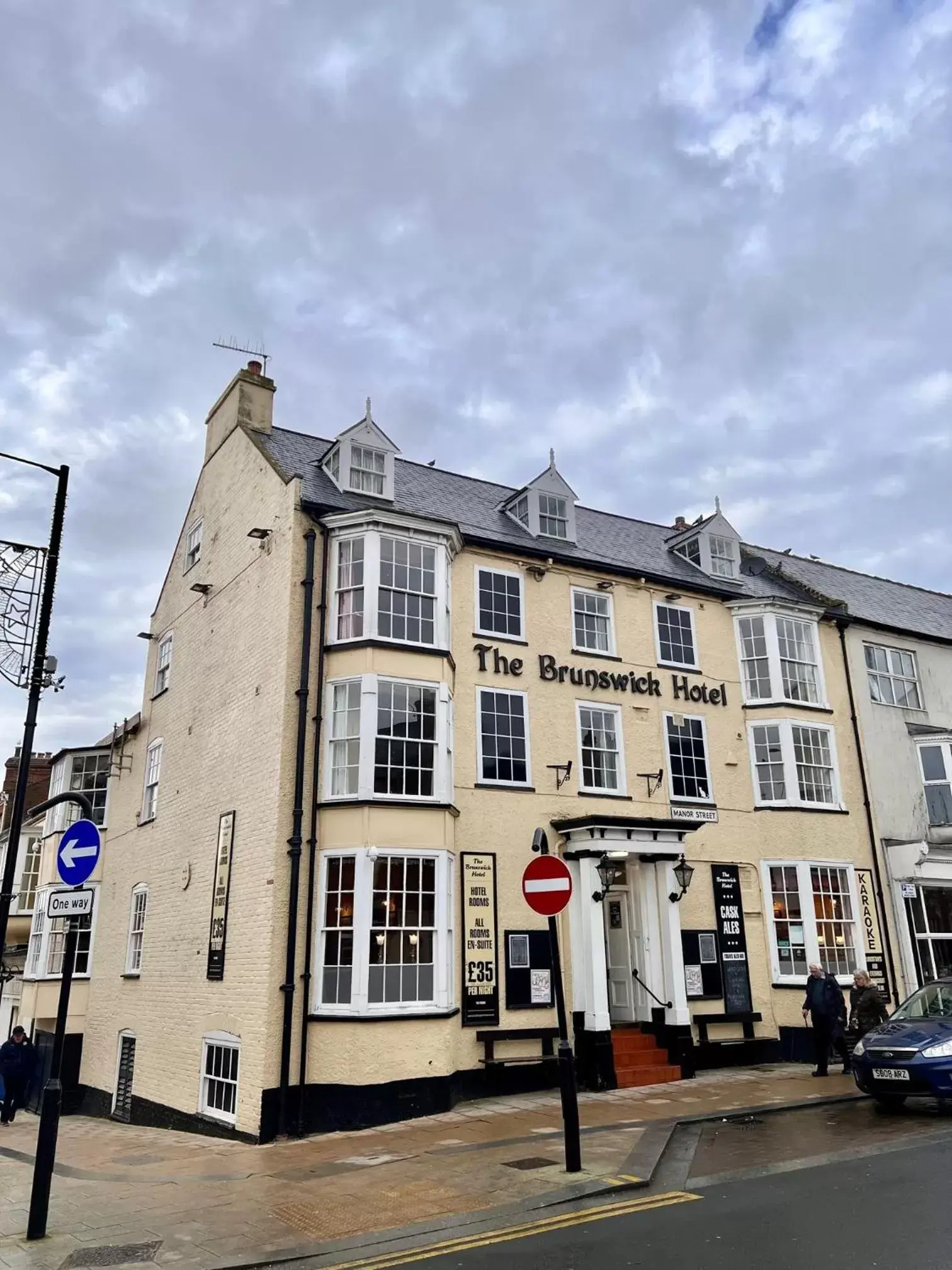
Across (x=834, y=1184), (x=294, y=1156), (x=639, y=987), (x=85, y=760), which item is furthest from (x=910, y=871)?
(x=85, y=760)

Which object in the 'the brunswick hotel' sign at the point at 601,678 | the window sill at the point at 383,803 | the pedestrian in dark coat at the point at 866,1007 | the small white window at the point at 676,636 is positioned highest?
the small white window at the point at 676,636

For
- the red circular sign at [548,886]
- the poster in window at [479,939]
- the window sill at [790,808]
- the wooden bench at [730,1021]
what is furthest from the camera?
the window sill at [790,808]

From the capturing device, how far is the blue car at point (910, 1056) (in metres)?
11.8

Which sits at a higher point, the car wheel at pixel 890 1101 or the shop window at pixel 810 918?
the shop window at pixel 810 918

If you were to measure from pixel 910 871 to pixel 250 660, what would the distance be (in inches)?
606

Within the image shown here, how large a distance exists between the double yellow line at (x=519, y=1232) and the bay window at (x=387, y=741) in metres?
7.82

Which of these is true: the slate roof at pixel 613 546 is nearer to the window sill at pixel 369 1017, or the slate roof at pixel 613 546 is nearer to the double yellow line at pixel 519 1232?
the window sill at pixel 369 1017

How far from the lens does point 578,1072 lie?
1614 centimetres

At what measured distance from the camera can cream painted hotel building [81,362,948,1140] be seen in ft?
48.9

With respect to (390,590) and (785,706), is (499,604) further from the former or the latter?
(785,706)

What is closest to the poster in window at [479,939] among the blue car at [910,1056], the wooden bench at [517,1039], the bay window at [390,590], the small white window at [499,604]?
the wooden bench at [517,1039]

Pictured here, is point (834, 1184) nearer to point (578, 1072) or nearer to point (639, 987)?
point (578, 1072)

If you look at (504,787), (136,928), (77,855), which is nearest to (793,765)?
(504,787)

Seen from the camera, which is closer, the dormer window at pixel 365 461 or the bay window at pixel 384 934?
the bay window at pixel 384 934
